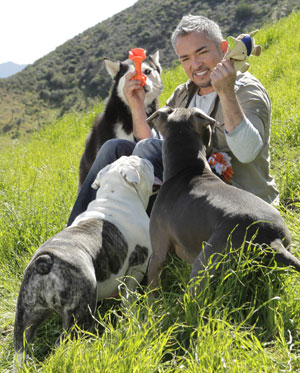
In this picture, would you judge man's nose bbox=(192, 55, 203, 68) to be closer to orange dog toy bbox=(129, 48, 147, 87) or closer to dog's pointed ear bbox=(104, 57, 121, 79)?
orange dog toy bbox=(129, 48, 147, 87)

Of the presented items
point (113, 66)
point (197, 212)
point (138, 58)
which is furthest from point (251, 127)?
point (113, 66)

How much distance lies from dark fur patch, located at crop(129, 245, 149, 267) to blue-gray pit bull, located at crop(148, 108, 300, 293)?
344mm

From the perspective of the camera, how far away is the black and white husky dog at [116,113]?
197 inches

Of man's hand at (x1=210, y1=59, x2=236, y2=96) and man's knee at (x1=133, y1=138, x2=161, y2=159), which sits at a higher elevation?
man's hand at (x1=210, y1=59, x2=236, y2=96)

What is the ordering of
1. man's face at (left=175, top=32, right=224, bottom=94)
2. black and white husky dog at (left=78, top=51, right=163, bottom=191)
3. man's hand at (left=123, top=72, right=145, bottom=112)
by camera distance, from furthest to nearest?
black and white husky dog at (left=78, top=51, right=163, bottom=191)
man's hand at (left=123, top=72, right=145, bottom=112)
man's face at (left=175, top=32, right=224, bottom=94)

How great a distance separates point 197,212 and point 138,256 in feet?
2.70

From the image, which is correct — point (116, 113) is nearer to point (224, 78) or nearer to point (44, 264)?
point (224, 78)

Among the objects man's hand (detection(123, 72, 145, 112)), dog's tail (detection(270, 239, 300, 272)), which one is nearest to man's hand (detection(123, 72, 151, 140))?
man's hand (detection(123, 72, 145, 112))

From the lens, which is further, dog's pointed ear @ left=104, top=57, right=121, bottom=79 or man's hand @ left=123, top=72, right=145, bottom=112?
dog's pointed ear @ left=104, top=57, right=121, bottom=79

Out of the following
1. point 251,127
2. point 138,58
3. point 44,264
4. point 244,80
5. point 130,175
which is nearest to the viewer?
point 44,264

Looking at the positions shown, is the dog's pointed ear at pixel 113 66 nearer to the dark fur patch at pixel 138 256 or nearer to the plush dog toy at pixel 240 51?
the plush dog toy at pixel 240 51

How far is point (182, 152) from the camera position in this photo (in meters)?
2.76

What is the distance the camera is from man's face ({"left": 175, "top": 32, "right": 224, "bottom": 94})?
3.48 m

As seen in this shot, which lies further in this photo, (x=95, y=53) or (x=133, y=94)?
(x=95, y=53)
